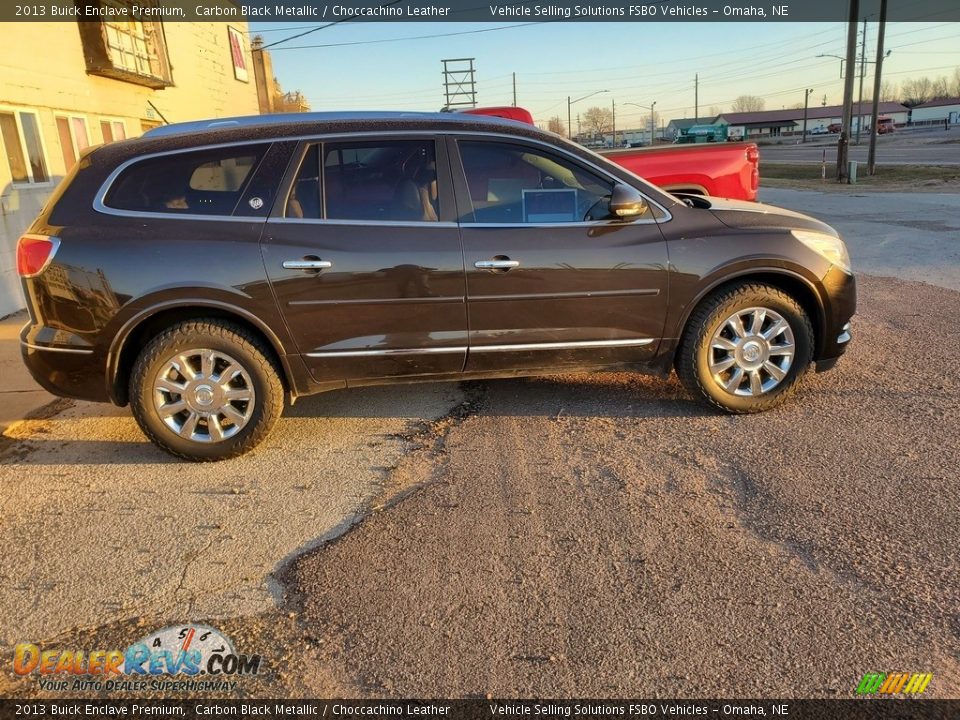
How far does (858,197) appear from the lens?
18.8 m

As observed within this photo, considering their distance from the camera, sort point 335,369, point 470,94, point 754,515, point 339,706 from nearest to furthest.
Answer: point 339,706 < point 754,515 < point 335,369 < point 470,94

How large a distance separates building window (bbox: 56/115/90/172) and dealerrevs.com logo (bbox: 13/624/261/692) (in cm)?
843

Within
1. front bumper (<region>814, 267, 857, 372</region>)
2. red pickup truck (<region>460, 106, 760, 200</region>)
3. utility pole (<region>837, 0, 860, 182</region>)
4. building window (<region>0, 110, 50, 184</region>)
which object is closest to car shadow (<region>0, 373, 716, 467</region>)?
front bumper (<region>814, 267, 857, 372</region>)

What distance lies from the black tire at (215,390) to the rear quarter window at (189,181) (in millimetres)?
669

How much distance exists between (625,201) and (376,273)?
150 cm

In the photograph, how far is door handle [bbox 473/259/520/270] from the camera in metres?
3.97

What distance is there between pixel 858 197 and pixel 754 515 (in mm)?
18794

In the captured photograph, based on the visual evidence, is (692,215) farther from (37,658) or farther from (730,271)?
(37,658)

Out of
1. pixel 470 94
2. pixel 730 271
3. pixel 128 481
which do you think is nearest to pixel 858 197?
pixel 730 271

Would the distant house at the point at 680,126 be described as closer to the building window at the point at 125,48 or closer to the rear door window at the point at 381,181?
the building window at the point at 125,48

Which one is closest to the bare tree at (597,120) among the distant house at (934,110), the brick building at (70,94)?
the distant house at (934,110)

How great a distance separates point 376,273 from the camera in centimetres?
389

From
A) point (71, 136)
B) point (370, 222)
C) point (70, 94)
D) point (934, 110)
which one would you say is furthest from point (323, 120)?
point (934, 110)

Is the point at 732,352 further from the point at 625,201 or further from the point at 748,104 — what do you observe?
the point at 748,104
